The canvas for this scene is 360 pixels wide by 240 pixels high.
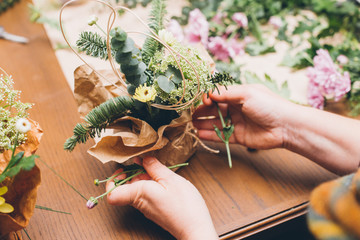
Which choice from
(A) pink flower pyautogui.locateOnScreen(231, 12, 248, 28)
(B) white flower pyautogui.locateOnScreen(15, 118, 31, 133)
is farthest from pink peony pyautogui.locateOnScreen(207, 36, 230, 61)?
(B) white flower pyautogui.locateOnScreen(15, 118, 31, 133)

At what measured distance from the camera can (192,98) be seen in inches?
25.9

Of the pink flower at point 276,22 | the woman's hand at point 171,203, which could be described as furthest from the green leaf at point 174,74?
the pink flower at point 276,22

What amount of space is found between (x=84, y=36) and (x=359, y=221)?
58 cm

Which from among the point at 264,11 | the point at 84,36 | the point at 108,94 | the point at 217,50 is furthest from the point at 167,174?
the point at 264,11

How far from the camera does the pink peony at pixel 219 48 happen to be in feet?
3.41

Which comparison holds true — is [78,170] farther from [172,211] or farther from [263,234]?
[263,234]

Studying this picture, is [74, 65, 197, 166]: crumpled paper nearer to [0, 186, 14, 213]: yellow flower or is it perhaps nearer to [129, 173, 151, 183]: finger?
[129, 173, 151, 183]: finger

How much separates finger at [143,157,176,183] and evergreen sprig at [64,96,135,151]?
0.13 m

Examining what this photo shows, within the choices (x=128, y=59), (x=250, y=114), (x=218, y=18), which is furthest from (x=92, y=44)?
(x=218, y=18)

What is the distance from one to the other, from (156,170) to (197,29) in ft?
1.98

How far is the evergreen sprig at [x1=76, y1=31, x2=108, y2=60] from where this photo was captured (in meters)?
0.61

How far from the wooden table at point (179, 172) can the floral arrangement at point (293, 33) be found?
11.6 inches

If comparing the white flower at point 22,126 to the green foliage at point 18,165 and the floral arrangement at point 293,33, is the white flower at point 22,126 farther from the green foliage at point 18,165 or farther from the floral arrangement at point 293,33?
the floral arrangement at point 293,33

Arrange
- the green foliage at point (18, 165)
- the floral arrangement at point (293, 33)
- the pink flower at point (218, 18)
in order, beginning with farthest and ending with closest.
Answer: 1. the pink flower at point (218, 18)
2. the floral arrangement at point (293, 33)
3. the green foliage at point (18, 165)
